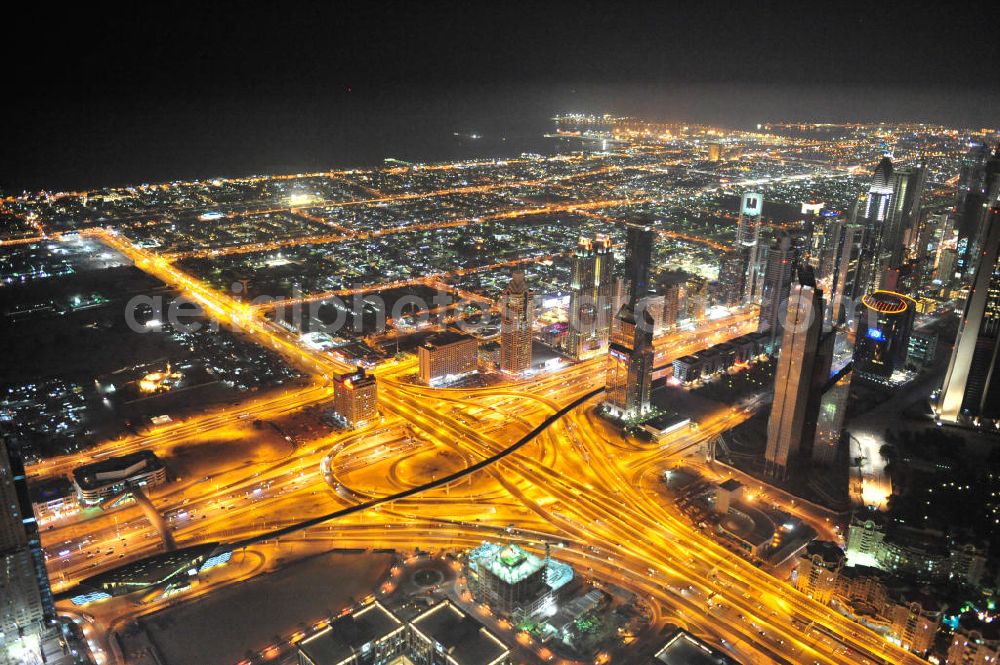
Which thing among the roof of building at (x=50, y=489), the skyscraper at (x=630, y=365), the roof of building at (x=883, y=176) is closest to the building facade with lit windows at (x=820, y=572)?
the skyscraper at (x=630, y=365)

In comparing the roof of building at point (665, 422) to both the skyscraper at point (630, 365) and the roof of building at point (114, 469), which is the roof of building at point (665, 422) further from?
the roof of building at point (114, 469)

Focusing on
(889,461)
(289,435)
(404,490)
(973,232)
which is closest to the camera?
(404,490)

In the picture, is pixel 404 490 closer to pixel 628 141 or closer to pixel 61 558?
pixel 61 558

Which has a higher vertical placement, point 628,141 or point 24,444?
point 628,141

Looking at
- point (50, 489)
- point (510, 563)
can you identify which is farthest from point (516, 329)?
point (50, 489)

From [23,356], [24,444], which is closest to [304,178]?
[23,356]

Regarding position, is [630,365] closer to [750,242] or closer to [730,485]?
[730,485]
